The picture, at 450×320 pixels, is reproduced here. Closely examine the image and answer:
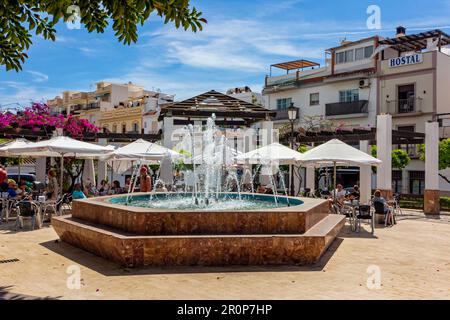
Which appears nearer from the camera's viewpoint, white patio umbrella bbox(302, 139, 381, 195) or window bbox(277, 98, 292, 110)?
white patio umbrella bbox(302, 139, 381, 195)

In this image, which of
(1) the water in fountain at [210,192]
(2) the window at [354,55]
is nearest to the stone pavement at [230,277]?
(1) the water in fountain at [210,192]

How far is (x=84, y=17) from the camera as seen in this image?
5457 mm

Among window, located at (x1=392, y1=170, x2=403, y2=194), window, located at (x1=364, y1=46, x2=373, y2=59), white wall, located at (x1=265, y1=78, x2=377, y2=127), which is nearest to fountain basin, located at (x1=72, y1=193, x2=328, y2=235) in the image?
window, located at (x1=392, y1=170, x2=403, y2=194)

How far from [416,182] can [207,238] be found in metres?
23.9

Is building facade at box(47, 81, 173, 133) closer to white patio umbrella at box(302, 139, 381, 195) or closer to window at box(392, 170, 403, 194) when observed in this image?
window at box(392, 170, 403, 194)

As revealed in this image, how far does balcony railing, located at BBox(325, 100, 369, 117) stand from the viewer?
95.2ft

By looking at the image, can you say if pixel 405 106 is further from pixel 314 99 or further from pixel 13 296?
pixel 13 296

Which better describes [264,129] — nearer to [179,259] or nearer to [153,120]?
[179,259]

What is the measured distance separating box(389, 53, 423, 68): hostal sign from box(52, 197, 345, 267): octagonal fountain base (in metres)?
22.9

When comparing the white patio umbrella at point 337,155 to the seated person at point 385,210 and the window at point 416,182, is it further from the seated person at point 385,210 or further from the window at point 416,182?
the window at point 416,182

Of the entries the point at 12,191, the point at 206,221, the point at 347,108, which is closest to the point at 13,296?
the point at 206,221

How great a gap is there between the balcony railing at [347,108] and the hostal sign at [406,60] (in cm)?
289
